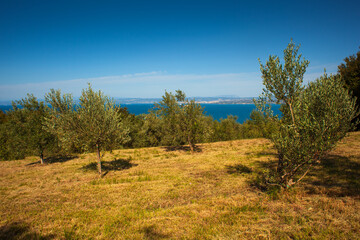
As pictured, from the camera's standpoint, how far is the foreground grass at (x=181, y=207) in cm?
770

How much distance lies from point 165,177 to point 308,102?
13003mm

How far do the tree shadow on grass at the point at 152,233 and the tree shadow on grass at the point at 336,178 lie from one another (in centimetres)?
1021

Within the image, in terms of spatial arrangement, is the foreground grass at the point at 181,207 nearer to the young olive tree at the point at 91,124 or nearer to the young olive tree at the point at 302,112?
the young olive tree at the point at 302,112

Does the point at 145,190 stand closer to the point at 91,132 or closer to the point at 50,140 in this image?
the point at 91,132

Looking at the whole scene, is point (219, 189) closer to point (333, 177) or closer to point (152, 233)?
point (152, 233)

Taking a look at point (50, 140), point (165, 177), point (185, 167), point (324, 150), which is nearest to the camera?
point (324, 150)

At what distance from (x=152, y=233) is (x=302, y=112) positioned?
10.3m

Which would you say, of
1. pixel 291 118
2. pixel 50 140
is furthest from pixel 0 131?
pixel 291 118

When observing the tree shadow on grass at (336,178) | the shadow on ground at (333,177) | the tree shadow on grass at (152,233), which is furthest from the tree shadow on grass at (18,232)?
the tree shadow on grass at (336,178)

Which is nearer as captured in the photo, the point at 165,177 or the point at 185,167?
the point at 165,177

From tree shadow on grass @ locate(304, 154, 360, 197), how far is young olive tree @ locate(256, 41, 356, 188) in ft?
9.59

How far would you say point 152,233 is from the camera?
7797mm

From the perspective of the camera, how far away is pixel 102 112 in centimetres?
1564

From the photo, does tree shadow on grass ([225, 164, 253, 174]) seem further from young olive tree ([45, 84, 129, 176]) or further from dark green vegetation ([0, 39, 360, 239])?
young olive tree ([45, 84, 129, 176])
